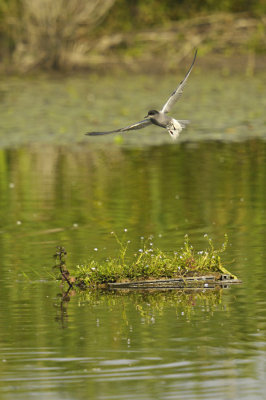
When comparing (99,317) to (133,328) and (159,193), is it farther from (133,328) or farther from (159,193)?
(159,193)

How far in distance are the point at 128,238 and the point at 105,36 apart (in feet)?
64.4

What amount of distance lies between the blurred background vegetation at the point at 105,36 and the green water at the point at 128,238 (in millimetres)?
5609

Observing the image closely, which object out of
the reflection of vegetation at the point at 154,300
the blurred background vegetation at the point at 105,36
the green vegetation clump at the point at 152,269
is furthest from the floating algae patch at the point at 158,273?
the blurred background vegetation at the point at 105,36

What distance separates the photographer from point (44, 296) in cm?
833

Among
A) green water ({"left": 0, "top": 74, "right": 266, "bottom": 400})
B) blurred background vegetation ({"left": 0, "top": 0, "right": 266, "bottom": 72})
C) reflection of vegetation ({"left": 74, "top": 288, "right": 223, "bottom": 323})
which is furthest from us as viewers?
blurred background vegetation ({"left": 0, "top": 0, "right": 266, "bottom": 72})


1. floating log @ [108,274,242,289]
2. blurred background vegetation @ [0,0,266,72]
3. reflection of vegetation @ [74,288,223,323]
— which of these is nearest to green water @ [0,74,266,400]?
reflection of vegetation @ [74,288,223,323]

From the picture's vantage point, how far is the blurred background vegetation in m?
27.7

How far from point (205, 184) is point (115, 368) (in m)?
7.27

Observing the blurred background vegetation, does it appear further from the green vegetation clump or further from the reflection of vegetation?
the reflection of vegetation

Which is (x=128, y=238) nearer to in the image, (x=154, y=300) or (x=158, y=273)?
(x=158, y=273)

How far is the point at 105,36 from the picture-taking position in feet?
96.4

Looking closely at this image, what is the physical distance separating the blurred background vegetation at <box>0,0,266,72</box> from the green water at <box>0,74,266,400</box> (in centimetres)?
561

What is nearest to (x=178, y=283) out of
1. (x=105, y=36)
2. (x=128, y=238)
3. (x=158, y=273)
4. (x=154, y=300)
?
(x=158, y=273)

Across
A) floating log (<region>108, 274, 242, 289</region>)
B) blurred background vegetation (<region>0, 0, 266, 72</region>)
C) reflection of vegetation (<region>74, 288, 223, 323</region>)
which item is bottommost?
reflection of vegetation (<region>74, 288, 223, 323</region>)
